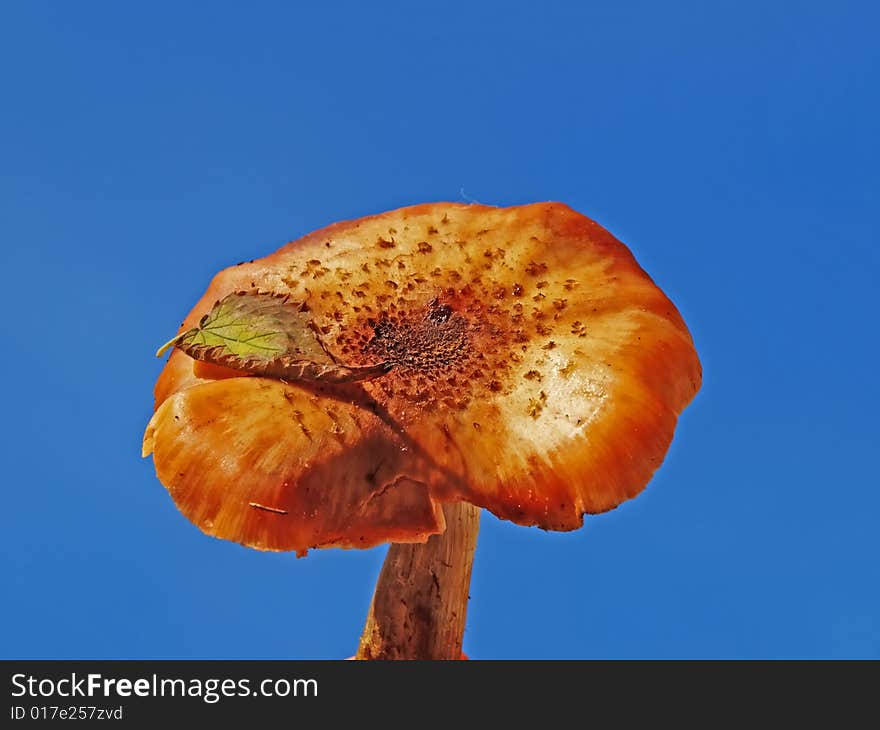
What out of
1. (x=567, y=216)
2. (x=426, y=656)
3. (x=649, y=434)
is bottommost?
(x=426, y=656)

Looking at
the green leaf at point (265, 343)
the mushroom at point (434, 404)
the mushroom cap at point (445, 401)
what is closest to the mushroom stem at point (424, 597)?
the mushroom at point (434, 404)

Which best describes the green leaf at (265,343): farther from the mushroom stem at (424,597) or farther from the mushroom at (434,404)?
the mushroom stem at (424,597)

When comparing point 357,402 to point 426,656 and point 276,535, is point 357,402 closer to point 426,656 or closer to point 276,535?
point 276,535

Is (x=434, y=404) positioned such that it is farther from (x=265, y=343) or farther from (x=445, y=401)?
(x=265, y=343)

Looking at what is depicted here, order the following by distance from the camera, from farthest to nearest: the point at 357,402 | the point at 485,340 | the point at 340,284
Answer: the point at 340,284
the point at 485,340
the point at 357,402

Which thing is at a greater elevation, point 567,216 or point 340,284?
point 567,216
